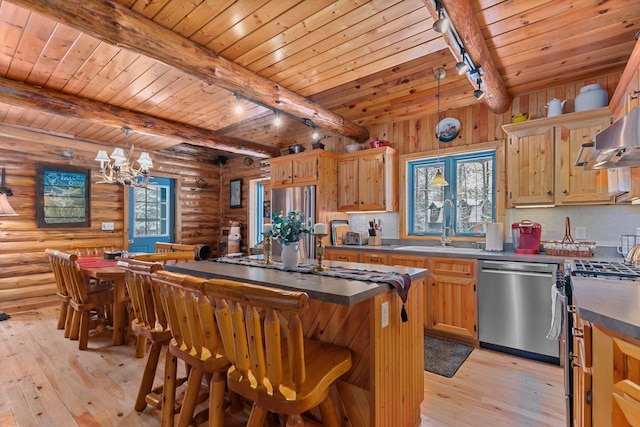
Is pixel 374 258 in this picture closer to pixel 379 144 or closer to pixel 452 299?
pixel 452 299

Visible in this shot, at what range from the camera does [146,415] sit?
2.02 metres

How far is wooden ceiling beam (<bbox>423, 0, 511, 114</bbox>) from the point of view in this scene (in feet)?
6.13

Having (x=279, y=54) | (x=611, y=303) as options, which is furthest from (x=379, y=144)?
(x=611, y=303)

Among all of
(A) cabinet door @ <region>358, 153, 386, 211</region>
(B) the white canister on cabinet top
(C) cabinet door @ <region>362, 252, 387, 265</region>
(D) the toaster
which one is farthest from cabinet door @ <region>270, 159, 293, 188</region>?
(B) the white canister on cabinet top

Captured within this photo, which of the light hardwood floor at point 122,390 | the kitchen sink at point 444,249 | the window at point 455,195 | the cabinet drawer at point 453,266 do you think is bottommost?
the light hardwood floor at point 122,390

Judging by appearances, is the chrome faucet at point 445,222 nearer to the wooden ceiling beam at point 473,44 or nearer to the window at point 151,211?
the wooden ceiling beam at point 473,44

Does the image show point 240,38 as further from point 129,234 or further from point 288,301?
point 129,234

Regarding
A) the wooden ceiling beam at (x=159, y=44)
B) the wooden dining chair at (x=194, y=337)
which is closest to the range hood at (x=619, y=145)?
the wooden dining chair at (x=194, y=337)

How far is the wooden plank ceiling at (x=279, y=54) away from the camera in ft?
6.74

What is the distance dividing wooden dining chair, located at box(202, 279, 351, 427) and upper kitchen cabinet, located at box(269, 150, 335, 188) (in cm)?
318

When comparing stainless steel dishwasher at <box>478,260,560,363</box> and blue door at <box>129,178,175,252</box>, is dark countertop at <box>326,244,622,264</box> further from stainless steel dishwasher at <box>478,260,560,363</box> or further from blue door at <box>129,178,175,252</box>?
blue door at <box>129,178,175,252</box>

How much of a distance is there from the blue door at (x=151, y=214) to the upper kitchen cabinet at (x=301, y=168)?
2436 mm

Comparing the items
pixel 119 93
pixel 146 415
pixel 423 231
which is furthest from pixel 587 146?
pixel 119 93

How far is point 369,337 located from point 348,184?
10.3 ft
